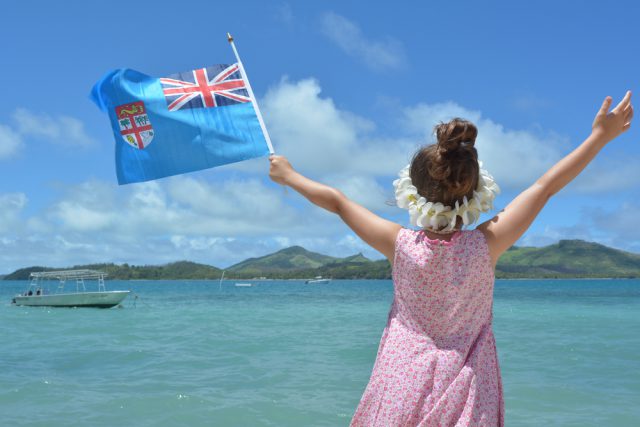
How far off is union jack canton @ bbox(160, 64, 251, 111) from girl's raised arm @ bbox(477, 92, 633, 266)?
3012mm

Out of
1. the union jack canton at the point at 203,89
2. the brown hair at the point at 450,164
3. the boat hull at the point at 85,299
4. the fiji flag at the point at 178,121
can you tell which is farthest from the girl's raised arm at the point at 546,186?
the boat hull at the point at 85,299

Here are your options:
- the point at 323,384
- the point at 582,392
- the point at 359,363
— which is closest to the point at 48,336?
the point at 359,363

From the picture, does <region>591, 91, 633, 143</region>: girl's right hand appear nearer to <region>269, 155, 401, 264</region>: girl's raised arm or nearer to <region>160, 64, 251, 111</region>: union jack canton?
<region>269, 155, 401, 264</region>: girl's raised arm

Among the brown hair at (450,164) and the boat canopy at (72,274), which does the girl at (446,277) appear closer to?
the brown hair at (450,164)

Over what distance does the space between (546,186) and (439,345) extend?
0.66 metres

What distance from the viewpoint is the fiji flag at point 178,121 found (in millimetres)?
4773

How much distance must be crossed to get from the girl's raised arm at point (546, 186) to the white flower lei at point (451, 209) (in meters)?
0.07

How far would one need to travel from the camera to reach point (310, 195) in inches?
101

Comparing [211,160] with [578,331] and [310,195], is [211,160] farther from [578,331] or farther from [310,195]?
[578,331]

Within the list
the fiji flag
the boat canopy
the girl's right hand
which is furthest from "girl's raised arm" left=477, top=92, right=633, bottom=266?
→ the boat canopy

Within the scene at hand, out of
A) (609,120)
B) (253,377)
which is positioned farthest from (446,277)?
(253,377)

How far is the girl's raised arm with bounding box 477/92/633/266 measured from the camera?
2.34 m

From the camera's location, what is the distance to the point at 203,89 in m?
5.12

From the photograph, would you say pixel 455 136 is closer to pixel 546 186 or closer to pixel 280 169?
pixel 546 186
